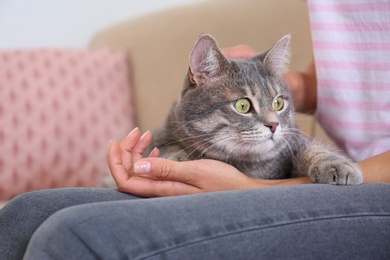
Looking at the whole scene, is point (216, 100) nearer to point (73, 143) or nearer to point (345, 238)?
point (345, 238)

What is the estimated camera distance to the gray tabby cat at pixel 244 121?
49.5 inches

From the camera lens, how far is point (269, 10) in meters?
2.01

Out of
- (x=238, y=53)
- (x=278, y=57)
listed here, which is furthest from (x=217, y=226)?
(x=238, y=53)

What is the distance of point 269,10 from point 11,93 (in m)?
1.09

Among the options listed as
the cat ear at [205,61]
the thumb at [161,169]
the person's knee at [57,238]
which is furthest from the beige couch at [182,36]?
the person's knee at [57,238]

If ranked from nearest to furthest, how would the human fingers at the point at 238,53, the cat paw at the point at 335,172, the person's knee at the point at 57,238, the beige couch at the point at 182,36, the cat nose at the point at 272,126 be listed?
the person's knee at the point at 57,238
the cat paw at the point at 335,172
the cat nose at the point at 272,126
the human fingers at the point at 238,53
the beige couch at the point at 182,36

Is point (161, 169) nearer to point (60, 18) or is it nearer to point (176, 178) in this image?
point (176, 178)

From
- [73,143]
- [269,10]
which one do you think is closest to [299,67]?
[269,10]

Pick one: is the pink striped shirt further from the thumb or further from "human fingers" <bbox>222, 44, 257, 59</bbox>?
the thumb

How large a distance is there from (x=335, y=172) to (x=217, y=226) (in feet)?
1.22

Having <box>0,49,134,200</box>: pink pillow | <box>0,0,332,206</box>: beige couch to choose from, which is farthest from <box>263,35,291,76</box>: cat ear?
<box>0,49,134,200</box>: pink pillow

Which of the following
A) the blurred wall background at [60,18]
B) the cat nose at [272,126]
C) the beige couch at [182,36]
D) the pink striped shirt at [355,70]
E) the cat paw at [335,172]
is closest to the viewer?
the cat paw at [335,172]

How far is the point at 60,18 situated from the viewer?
2822 millimetres

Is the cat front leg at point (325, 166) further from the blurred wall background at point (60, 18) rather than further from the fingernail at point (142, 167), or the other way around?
the blurred wall background at point (60, 18)
